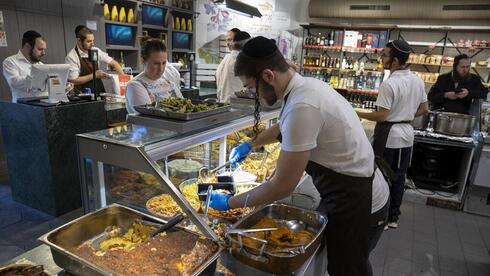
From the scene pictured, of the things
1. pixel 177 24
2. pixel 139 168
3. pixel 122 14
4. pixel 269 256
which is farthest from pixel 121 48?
pixel 269 256

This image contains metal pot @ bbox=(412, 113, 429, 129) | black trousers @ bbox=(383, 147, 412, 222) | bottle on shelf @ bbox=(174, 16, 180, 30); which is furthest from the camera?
bottle on shelf @ bbox=(174, 16, 180, 30)

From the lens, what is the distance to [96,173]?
5.64ft

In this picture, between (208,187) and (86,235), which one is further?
(208,187)

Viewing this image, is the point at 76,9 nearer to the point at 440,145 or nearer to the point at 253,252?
the point at 253,252

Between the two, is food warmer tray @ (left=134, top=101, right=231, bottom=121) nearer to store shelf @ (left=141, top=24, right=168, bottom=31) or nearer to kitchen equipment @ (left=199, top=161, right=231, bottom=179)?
kitchen equipment @ (left=199, top=161, right=231, bottom=179)

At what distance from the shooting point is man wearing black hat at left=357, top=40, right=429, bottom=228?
363cm

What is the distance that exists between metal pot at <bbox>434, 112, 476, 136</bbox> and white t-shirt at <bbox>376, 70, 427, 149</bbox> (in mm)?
1471

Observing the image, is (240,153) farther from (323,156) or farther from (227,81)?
(227,81)

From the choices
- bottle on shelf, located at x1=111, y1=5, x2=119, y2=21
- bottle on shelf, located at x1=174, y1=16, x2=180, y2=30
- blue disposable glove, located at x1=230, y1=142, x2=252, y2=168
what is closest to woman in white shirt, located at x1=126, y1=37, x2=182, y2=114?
blue disposable glove, located at x1=230, y1=142, x2=252, y2=168

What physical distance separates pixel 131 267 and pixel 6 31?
5157mm

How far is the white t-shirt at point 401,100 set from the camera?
3.64 metres

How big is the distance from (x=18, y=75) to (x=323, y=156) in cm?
458

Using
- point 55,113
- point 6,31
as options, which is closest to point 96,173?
point 55,113

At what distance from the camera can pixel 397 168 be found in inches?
161
